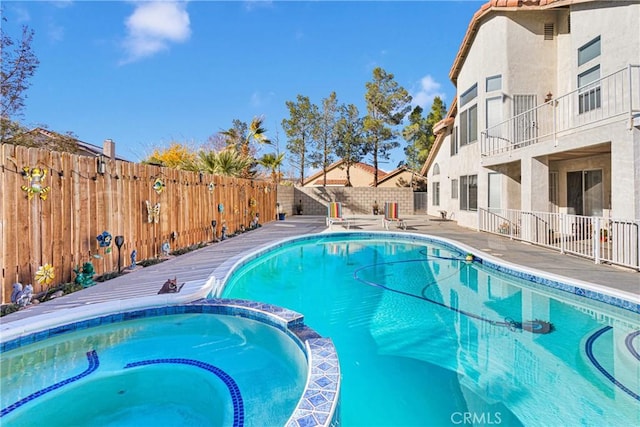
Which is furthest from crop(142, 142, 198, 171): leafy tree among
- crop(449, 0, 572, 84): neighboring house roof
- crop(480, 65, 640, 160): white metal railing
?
crop(480, 65, 640, 160): white metal railing

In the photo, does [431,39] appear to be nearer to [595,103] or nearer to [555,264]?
[595,103]

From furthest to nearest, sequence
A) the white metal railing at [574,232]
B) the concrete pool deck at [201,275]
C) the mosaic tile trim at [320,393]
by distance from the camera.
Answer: the white metal railing at [574,232], the concrete pool deck at [201,275], the mosaic tile trim at [320,393]

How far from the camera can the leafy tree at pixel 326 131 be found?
2862 centimetres

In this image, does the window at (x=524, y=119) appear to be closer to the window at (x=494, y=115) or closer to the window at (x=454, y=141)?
the window at (x=494, y=115)

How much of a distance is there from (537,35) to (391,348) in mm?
14238

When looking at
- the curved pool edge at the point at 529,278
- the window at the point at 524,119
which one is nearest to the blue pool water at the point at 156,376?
the curved pool edge at the point at 529,278

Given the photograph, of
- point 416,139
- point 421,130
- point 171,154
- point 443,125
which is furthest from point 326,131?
point 171,154

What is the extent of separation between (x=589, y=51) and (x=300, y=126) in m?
20.7

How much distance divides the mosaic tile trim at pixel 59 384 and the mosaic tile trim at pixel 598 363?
5.90 m

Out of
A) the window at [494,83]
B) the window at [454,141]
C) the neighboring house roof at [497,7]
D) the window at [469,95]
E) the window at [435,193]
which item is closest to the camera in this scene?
the neighboring house roof at [497,7]

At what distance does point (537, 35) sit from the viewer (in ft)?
43.7

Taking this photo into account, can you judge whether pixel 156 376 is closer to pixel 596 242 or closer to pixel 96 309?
pixel 96 309

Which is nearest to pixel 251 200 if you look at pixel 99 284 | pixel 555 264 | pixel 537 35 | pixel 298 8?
pixel 298 8

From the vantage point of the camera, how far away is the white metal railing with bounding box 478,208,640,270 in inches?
294
